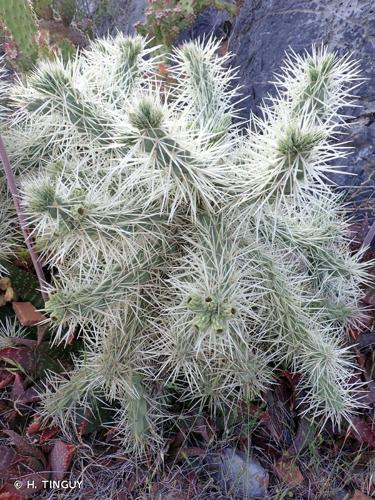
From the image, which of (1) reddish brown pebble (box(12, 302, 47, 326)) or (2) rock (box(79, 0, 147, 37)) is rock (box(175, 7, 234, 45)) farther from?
(1) reddish brown pebble (box(12, 302, 47, 326))

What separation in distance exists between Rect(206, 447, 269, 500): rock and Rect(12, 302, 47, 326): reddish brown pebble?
85 cm

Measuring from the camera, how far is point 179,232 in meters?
1.74

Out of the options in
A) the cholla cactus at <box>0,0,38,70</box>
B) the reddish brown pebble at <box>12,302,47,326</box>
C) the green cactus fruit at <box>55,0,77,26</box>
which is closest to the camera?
the reddish brown pebble at <box>12,302,47,326</box>

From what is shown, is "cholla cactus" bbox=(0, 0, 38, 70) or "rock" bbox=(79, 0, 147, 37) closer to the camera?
"cholla cactus" bbox=(0, 0, 38, 70)

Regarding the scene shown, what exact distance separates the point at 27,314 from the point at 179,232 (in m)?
0.72

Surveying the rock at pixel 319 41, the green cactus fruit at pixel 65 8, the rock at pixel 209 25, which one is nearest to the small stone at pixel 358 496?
the rock at pixel 319 41

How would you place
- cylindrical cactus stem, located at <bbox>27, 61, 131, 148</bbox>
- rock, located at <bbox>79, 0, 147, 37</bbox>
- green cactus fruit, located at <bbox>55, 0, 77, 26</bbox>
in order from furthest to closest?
rock, located at <bbox>79, 0, 147, 37</bbox>, green cactus fruit, located at <bbox>55, 0, 77, 26</bbox>, cylindrical cactus stem, located at <bbox>27, 61, 131, 148</bbox>

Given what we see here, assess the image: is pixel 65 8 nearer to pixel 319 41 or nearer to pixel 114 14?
pixel 114 14

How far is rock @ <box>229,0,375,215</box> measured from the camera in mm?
2609

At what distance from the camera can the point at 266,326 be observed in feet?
6.23

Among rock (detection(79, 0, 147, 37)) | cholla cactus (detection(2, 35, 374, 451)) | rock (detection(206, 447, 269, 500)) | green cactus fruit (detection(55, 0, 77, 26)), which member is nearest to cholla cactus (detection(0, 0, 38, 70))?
cholla cactus (detection(2, 35, 374, 451))

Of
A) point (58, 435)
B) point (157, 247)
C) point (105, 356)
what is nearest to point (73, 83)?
point (157, 247)

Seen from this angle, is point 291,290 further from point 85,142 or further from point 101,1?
point 101,1

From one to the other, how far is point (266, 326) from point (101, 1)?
357cm
